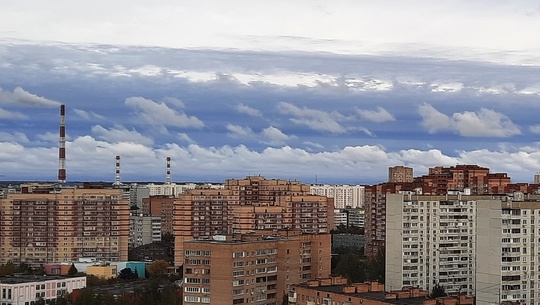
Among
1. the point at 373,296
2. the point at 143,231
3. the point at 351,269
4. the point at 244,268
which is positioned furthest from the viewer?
the point at 143,231

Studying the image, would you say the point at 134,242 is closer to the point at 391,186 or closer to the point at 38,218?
the point at 38,218

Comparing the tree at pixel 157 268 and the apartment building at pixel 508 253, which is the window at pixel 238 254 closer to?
the apartment building at pixel 508 253

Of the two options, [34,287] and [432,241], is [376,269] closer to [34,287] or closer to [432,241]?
[432,241]

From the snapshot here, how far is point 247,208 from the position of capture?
109 feet

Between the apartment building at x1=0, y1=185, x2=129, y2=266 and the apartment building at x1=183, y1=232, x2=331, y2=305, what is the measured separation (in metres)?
16.5

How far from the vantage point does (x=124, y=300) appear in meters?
25.0

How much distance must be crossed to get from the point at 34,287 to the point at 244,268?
33.6 ft

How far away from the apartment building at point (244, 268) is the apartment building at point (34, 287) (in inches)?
335

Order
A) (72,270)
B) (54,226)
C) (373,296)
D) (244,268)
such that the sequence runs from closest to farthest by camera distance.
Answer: (373,296) → (244,268) → (72,270) → (54,226)

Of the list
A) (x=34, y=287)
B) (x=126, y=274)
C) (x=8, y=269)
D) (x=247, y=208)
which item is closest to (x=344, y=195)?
(x=126, y=274)

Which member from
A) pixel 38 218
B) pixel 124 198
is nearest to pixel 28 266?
pixel 38 218

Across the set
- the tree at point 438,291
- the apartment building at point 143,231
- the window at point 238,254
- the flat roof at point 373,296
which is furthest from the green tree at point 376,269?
the apartment building at point 143,231

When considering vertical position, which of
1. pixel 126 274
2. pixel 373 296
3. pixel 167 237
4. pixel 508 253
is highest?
pixel 508 253

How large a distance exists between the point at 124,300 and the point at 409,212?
323 inches
